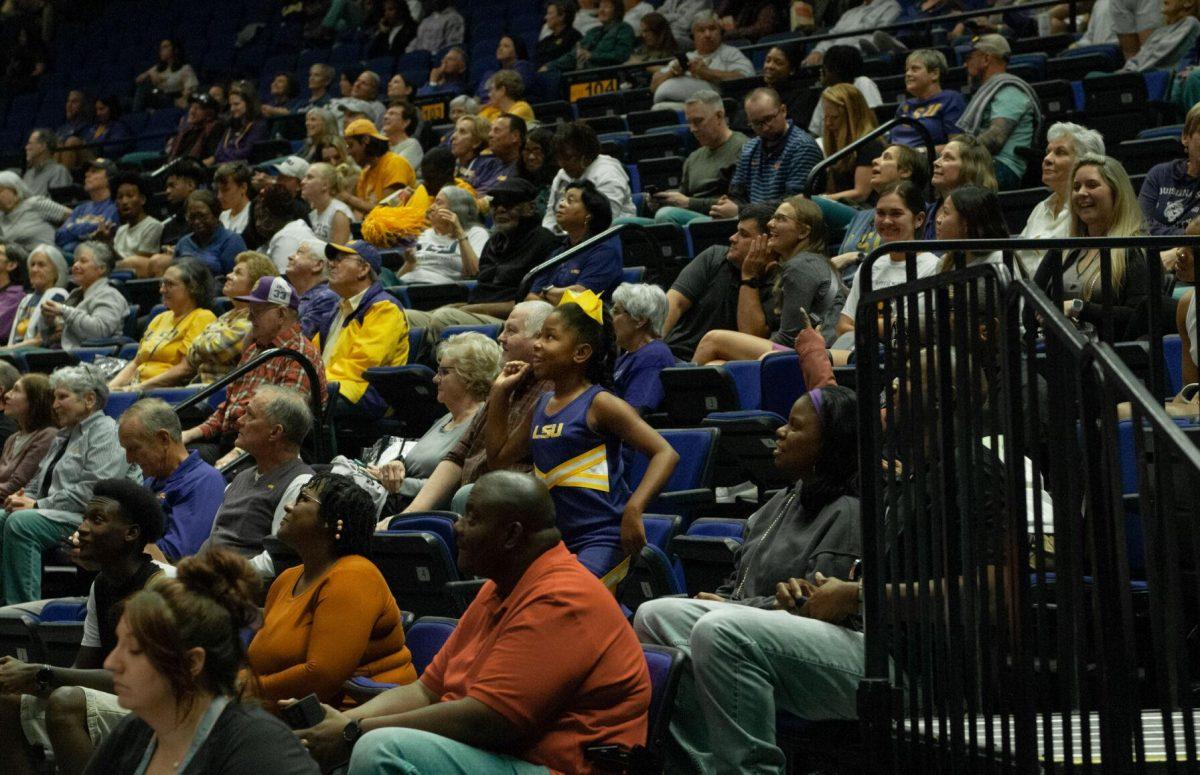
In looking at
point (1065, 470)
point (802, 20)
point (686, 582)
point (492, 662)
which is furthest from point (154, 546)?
point (802, 20)

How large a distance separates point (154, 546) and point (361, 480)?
0.82 m

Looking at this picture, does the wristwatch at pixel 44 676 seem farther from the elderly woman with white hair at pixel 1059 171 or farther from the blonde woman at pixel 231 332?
the elderly woman with white hair at pixel 1059 171

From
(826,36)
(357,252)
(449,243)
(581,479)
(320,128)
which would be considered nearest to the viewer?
(581,479)

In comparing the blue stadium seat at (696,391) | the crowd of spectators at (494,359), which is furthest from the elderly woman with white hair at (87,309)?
the blue stadium seat at (696,391)

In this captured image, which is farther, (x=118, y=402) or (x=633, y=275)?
(x=633, y=275)

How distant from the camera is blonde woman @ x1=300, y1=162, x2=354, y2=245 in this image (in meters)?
9.02

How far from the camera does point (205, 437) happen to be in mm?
6957

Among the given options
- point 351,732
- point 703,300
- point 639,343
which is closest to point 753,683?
point 351,732

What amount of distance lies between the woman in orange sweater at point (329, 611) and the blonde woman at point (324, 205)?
498 centimetres

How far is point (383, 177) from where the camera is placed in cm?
1002

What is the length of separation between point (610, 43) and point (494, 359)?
261 inches

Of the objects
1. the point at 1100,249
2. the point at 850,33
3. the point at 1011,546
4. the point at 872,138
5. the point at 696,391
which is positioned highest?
the point at 850,33

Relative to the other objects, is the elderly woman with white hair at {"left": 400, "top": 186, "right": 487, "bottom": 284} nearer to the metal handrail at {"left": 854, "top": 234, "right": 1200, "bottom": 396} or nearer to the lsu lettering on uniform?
the lsu lettering on uniform

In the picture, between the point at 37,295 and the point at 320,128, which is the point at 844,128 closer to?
the point at 320,128
